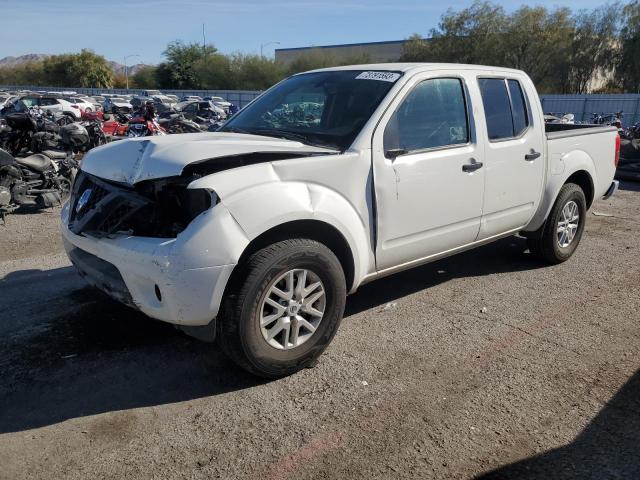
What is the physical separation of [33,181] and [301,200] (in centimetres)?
636

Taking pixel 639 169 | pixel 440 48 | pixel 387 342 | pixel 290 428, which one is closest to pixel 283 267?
pixel 290 428

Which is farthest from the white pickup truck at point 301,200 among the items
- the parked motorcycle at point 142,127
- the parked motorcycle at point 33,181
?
the parked motorcycle at point 142,127

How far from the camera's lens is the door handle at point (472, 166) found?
4375 mm

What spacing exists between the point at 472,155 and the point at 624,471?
8.21 ft

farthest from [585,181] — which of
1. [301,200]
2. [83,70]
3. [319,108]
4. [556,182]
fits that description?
[83,70]

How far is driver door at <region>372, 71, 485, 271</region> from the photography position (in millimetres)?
3873

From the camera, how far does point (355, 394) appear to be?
3.38m

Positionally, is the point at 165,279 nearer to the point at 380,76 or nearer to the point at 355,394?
the point at 355,394

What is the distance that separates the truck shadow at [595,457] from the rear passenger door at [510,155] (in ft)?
6.52

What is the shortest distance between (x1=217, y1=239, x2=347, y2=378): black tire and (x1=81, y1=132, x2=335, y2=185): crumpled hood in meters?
0.63

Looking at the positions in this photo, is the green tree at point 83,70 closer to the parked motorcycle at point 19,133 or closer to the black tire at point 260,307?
the parked motorcycle at point 19,133

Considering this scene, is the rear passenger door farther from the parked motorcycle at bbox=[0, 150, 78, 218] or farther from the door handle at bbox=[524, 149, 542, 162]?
the parked motorcycle at bbox=[0, 150, 78, 218]

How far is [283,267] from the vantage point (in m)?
3.27

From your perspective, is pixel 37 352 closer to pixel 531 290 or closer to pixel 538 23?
pixel 531 290
